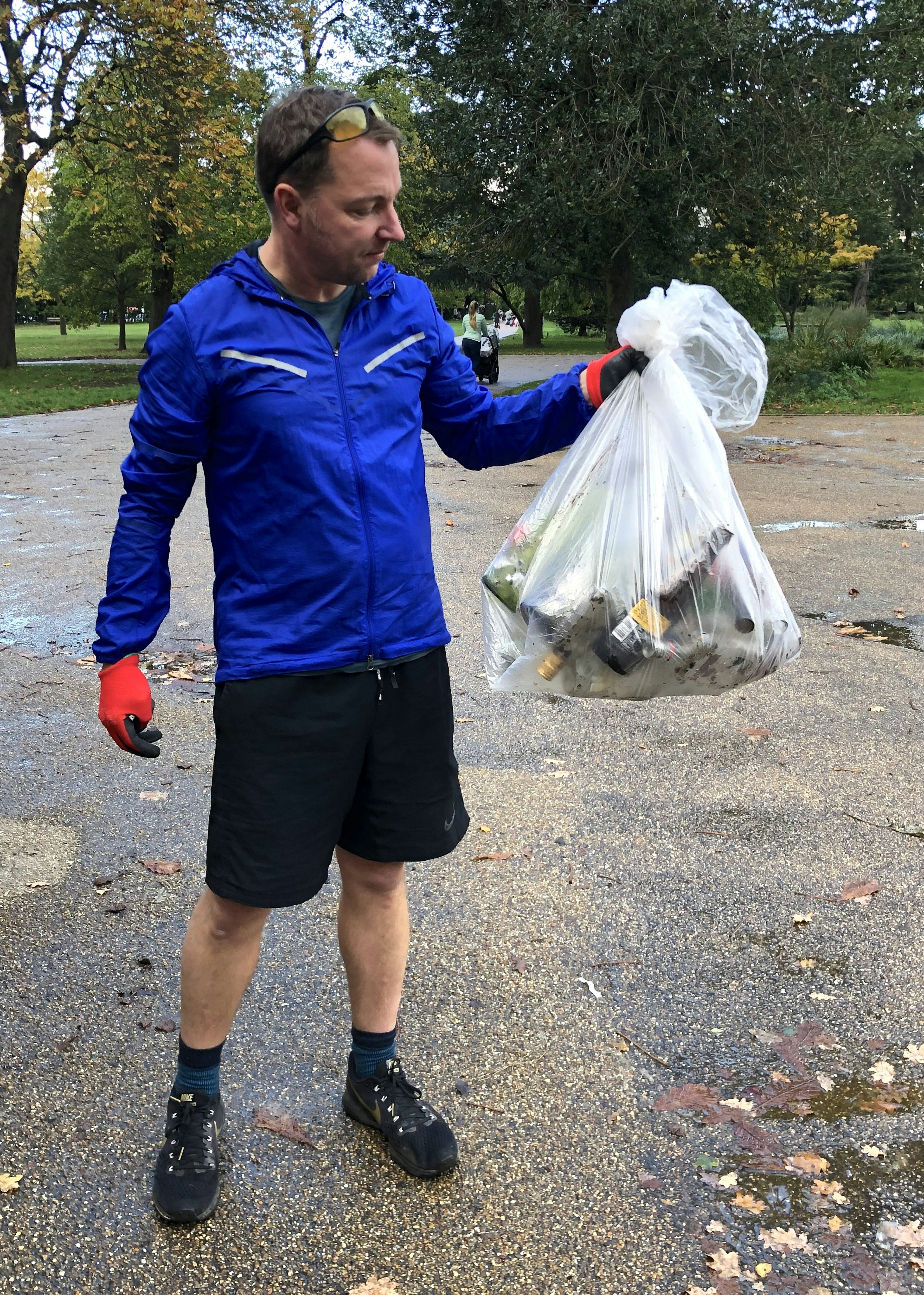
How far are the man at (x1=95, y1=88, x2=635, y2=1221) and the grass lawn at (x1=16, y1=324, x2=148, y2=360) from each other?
16216 mm

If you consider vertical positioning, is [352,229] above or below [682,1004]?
above

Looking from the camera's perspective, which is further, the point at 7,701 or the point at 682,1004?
the point at 7,701

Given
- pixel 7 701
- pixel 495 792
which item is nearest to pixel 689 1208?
pixel 495 792

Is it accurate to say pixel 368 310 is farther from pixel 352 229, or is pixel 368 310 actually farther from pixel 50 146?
pixel 50 146

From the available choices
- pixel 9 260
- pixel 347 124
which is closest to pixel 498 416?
pixel 347 124

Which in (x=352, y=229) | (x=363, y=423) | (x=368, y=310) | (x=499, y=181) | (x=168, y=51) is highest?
(x=168, y=51)

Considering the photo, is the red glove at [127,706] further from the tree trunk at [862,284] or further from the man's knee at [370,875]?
the tree trunk at [862,284]

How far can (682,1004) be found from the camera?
113 inches

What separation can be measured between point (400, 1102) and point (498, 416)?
4.63ft

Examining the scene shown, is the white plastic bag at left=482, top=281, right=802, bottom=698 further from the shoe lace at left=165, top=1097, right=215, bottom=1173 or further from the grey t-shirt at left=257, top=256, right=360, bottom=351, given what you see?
the shoe lace at left=165, top=1097, right=215, bottom=1173

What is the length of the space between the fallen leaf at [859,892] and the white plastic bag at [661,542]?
1033 millimetres

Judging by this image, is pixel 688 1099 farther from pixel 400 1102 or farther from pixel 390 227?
pixel 390 227

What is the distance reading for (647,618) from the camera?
2465 millimetres

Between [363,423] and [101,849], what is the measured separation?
6.97 ft
